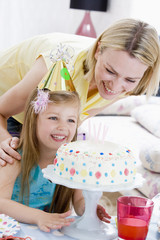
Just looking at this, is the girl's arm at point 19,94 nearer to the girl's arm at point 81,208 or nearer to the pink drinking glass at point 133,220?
the girl's arm at point 81,208

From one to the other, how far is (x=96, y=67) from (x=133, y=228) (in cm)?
77

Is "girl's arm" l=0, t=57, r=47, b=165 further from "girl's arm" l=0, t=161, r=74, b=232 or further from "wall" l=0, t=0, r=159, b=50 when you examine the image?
"wall" l=0, t=0, r=159, b=50

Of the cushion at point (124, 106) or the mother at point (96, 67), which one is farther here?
the cushion at point (124, 106)

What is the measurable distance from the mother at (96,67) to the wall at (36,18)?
2855 millimetres

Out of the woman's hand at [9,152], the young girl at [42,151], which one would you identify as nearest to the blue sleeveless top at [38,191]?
the young girl at [42,151]

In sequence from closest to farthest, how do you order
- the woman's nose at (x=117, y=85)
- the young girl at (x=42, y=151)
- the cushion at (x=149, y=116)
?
the young girl at (x=42, y=151) < the woman's nose at (x=117, y=85) < the cushion at (x=149, y=116)

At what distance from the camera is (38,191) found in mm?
1496

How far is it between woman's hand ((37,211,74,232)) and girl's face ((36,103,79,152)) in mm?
284

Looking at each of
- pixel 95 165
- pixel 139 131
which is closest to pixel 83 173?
pixel 95 165

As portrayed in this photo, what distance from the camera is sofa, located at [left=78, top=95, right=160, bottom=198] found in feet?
7.59

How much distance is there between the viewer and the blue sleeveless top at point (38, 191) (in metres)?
1.47

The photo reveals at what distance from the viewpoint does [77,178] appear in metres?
1.08

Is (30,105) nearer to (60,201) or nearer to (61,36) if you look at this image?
(60,201)

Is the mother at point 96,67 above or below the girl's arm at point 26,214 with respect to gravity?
above
